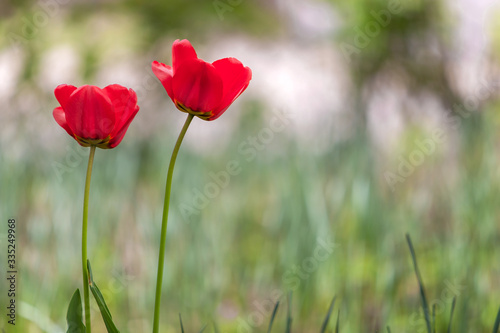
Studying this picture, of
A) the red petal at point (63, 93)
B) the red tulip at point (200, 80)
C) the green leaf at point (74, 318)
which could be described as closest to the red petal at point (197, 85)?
the red tulip at point (200, 80)

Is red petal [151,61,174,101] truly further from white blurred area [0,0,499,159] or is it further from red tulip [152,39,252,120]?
white blurred area [0,0,499,159]

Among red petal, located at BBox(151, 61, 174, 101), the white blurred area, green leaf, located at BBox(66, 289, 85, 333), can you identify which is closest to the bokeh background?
the white blurred area

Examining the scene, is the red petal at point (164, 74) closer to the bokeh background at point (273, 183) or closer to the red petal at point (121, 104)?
the red petal at point (121, 104)

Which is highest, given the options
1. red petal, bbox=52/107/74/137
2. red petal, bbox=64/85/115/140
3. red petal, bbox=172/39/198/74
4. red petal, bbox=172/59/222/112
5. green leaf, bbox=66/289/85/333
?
red petal, bbox=172/39/198/74

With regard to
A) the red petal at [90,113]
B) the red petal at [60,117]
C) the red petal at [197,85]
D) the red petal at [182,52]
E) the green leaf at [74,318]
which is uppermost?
the red petal at [182,52]

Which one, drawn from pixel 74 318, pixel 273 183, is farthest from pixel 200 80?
pixel 273 183

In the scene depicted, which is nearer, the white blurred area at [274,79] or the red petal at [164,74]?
the red petal at [164,74]

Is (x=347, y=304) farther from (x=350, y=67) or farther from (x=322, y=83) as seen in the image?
(x=322, y=83)

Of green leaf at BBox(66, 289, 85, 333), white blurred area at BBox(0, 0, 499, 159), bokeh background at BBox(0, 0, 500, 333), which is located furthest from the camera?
white blurred area at BBox(0, 0, 499, 159)

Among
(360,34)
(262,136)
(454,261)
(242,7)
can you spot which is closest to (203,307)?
(454,261)
